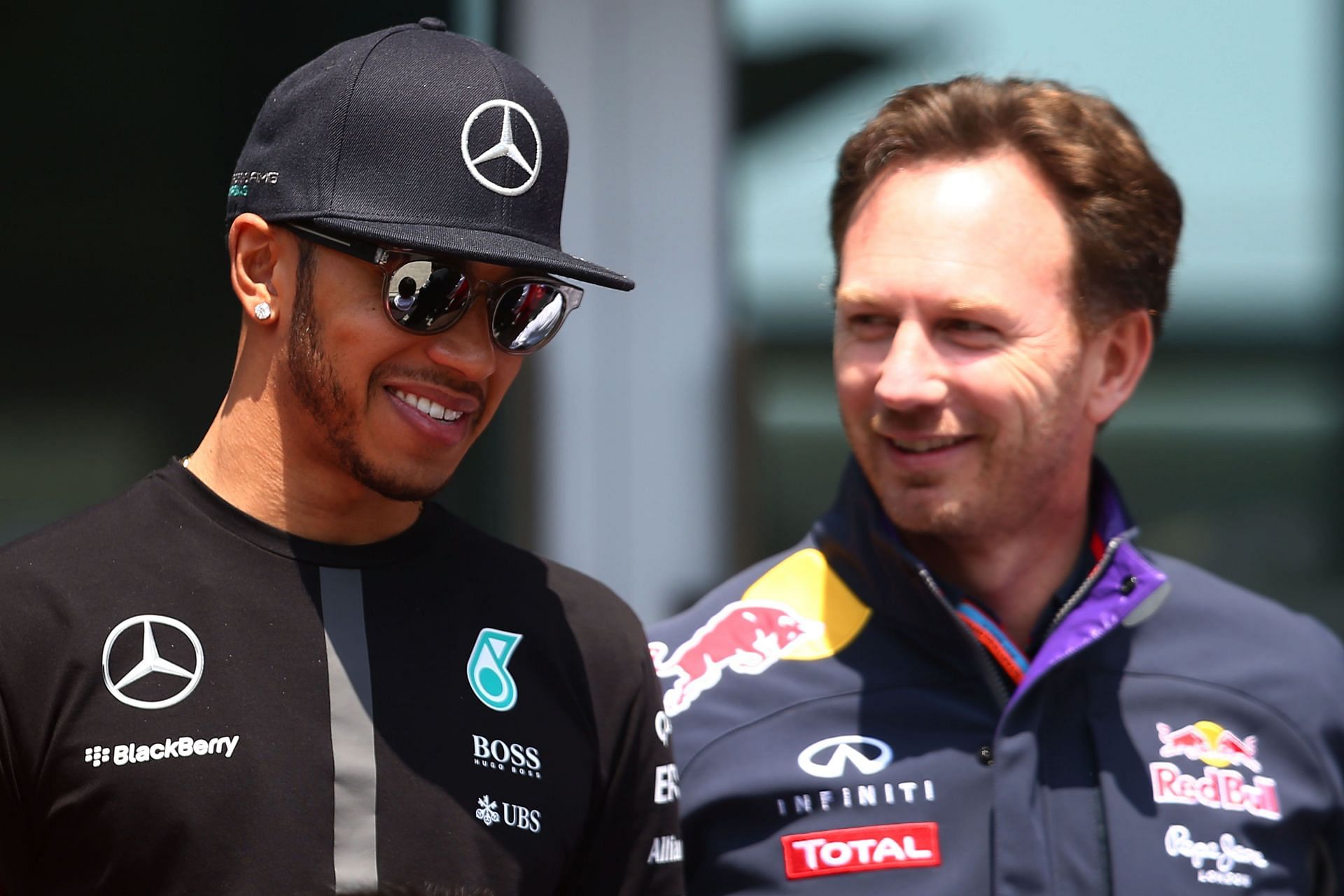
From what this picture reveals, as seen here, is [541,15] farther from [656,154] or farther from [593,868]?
[593,868]

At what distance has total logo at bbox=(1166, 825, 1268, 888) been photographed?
2094 mm

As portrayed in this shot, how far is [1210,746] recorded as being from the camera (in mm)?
2188

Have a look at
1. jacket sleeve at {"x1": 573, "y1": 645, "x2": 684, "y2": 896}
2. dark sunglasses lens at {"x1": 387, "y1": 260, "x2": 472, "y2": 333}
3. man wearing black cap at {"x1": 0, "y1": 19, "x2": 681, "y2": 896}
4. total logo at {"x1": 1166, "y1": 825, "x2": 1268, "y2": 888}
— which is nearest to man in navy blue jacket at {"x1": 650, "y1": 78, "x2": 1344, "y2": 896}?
total logo at {"x1": 1166, "y1": 825, "x2": 1268, "y2": 888}

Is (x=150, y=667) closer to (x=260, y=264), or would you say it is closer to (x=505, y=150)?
(x=260, y=264)

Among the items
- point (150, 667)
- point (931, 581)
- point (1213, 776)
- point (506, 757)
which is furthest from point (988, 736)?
point (150, 667)

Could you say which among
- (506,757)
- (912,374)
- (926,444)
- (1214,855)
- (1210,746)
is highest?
(912,374)

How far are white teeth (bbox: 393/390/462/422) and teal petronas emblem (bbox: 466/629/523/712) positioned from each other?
0.84ft

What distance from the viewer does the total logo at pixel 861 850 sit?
2047mm

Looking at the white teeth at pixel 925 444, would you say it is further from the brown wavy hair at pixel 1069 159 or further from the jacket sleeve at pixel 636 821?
the jacket sleeve at pixel 636 821

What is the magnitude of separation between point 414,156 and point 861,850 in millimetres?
1076

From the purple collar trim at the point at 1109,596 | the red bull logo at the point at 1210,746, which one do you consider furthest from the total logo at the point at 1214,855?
the purple collar trim at the point at 1109,596

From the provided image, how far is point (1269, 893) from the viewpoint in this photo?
2.13m

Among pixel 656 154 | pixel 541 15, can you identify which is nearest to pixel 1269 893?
pixel 656 154

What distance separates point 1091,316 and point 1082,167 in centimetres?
22
